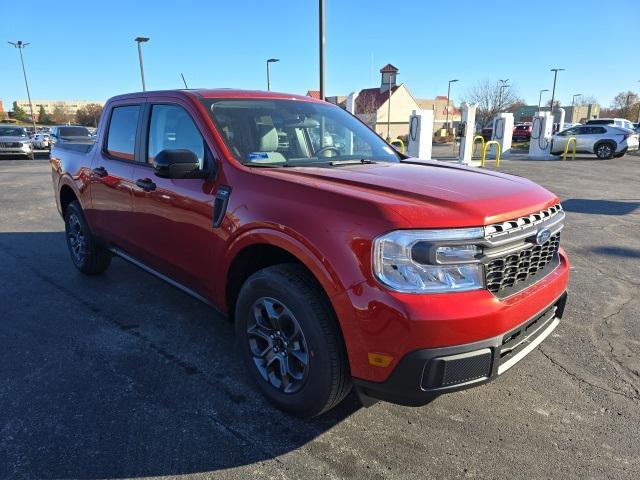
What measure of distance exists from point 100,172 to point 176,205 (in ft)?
5.16

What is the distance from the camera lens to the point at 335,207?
2277mm

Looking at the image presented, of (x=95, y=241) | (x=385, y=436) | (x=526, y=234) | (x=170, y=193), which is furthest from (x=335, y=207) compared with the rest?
(x=95, y=241)

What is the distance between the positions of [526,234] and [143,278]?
162 inches

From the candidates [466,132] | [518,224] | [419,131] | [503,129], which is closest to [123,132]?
[518,224]

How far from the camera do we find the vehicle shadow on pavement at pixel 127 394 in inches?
94.0

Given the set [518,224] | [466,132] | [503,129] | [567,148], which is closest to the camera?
[518,224]

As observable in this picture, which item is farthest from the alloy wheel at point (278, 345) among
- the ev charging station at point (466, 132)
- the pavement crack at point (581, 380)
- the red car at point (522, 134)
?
the red car at point (522, 134)

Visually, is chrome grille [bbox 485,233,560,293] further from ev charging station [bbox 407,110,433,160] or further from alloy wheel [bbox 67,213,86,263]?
ev charging station [bbox 407,110,433,160]

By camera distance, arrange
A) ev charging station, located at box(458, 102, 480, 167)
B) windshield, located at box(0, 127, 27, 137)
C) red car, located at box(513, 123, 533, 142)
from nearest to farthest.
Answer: ev charging station, located at box(458, 102, 480, 167) < windshield, located at box(0, 127, 27, 137) < red car, located at box(513, 123, 533, 142)

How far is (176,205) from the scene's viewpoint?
3268 millimetres

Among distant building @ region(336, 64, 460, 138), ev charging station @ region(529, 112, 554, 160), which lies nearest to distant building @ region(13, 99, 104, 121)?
distant building @ region(336, 64, 460, 138)

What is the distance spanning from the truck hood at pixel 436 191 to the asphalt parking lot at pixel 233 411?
124 centimetres

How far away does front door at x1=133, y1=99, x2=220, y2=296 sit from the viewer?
3068mm

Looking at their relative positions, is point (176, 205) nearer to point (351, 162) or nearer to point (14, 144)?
point (351, 162)
